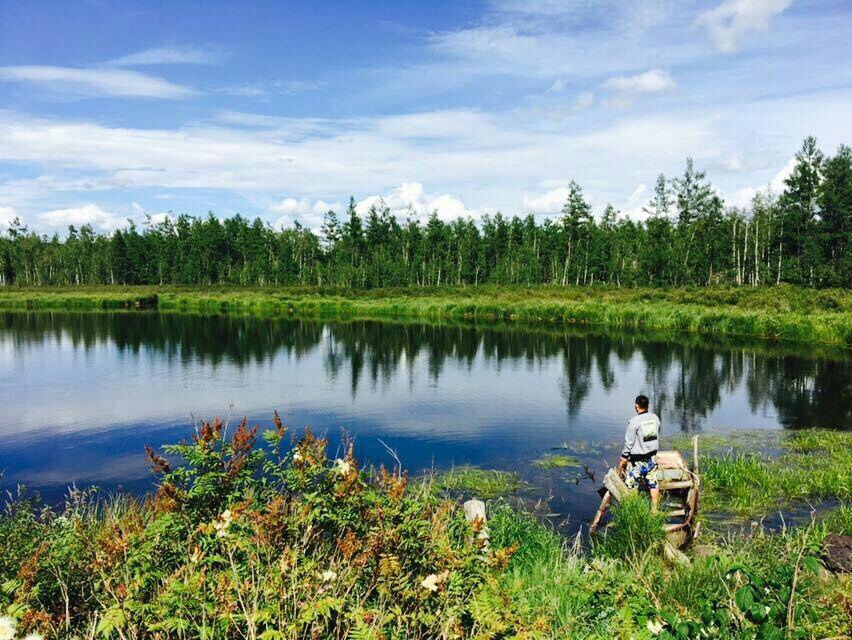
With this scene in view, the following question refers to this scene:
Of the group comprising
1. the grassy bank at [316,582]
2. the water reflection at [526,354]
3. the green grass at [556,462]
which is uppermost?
the grassy bank at [316,582]

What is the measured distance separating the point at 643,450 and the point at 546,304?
154ft

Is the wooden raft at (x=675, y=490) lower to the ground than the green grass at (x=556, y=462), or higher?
higher

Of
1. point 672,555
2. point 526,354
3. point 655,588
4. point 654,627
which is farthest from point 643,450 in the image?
point 526,354

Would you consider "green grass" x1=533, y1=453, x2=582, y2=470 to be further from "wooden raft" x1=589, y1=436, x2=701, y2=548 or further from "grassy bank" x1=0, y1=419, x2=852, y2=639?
"grassy bank" x1=0, y1=419, x2=852, y2=639

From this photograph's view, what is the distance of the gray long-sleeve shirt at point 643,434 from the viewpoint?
10969 millimetres

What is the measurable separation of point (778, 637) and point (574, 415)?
750 inches

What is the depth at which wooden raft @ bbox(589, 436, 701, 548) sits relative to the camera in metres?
10.5

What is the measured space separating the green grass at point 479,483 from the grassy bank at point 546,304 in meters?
31.9

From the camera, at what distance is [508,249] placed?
93.9 metres

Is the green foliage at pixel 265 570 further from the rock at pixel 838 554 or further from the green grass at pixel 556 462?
the green grass at pixel 556 462

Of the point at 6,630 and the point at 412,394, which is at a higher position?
the point at 6,630

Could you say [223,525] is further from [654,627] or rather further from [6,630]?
[654,627]

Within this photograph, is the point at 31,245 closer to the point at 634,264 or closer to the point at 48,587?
the point at 634,264

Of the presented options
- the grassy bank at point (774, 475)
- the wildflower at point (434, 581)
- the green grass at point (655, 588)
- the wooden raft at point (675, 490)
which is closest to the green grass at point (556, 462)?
the grassy bank at point (774, 475)
